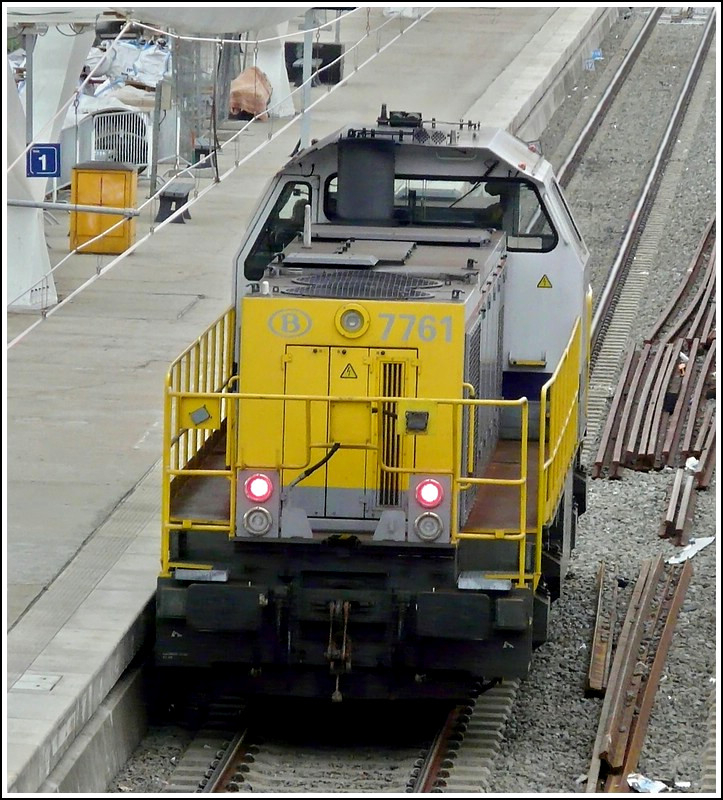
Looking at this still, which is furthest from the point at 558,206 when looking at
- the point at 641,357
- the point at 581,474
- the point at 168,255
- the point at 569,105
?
the point at 569,105

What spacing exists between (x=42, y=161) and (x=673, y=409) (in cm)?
722

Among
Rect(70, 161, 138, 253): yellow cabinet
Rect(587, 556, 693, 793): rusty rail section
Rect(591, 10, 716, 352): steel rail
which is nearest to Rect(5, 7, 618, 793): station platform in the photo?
Rect(70, 161, 138, 253): yellow cabinet

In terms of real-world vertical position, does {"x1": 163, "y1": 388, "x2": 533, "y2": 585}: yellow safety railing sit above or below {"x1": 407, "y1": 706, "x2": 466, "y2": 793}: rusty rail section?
above

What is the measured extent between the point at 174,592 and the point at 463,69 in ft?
85.4

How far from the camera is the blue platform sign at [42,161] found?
1819cm

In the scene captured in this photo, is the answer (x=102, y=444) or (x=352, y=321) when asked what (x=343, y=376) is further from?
(x=102, y=444)

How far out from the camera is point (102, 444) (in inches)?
562

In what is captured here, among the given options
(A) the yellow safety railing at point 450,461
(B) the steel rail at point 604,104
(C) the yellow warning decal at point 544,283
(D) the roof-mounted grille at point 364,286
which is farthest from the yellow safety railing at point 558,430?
(B) the steel rail at point 604,104

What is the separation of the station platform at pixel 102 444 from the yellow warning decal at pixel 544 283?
3086 mm

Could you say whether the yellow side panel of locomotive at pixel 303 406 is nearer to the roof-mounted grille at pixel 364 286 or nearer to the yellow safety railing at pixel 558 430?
the roof-mounted grille at pixel 364 286

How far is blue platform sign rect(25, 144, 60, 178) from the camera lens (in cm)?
1819

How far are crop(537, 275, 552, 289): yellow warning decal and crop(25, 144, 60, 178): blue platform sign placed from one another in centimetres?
859

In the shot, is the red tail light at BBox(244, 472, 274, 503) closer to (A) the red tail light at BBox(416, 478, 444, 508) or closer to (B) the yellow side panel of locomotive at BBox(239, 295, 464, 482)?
(B) the yellow side panel of locomotive at BBox(239, 295, 464, 482)

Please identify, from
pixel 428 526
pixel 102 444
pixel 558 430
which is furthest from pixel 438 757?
pixel 102 444
